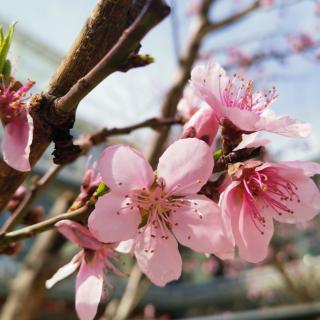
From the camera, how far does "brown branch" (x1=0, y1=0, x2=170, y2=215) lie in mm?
576

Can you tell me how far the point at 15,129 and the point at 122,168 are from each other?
0.15 meters

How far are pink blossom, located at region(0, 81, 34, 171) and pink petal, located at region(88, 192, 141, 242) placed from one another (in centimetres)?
→ 10

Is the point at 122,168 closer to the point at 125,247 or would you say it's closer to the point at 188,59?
the point at 125,247

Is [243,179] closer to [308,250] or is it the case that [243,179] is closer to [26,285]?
[26,285]

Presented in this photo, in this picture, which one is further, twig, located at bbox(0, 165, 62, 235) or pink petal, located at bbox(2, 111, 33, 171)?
twig, located at bbox(0, 165, 62, 235)

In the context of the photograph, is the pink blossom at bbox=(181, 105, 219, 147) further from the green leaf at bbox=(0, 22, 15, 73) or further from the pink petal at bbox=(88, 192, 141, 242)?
the green leaf at bbox=(0, 22, 15, 73)

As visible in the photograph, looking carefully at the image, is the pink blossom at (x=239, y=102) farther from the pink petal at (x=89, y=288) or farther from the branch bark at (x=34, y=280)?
the branch bark at (x=34, y=280)

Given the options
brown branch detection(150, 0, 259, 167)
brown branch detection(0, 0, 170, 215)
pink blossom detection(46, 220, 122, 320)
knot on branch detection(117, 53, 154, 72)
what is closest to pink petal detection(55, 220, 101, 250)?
pink blossom detection(46, 220, 122, 320)

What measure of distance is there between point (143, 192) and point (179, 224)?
2.7 inches

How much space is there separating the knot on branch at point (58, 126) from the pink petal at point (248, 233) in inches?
9.3

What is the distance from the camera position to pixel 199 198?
1.97 feet

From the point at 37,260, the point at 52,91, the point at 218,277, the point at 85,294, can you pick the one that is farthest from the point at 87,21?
the point at 218,277

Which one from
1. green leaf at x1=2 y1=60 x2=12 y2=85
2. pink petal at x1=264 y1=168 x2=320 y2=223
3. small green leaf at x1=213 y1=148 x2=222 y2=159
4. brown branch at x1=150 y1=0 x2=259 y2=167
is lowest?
brown branch at x1=150 y1=0 x2=259 y2=167

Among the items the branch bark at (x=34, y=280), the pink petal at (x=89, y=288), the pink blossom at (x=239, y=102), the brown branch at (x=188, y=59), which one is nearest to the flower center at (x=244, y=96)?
the pink blossom at (x=239, y=102)
